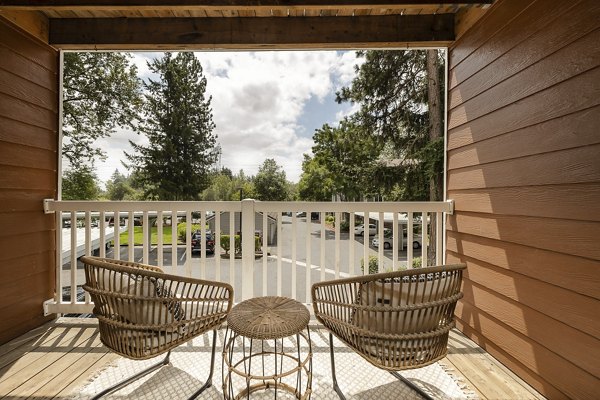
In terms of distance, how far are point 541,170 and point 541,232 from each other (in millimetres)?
357

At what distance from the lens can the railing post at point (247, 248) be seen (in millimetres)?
2254

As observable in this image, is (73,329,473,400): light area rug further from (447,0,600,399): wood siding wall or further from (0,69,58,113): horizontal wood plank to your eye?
(0,69,58,113): horizontal wood plank

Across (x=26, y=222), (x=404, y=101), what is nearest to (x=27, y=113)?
(x=26, y=222)

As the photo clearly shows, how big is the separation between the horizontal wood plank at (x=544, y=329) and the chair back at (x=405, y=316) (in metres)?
0.66

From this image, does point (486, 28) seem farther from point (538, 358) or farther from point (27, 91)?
point (27, 91)

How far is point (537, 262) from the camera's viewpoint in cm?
159

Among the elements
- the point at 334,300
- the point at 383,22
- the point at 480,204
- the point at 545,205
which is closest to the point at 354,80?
the point at 383,22

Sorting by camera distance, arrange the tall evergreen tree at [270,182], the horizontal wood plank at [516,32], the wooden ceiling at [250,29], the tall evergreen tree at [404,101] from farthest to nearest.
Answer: the tall evergreen tree at [270,182] < the tall evergreen tree at [404,101] < the wooden ceiling at [250,29] < the horizontal wood plank at [516,32]

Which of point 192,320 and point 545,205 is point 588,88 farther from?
point 192,320

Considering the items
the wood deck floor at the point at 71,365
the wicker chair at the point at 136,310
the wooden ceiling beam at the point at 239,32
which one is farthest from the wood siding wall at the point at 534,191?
the wicker chair at the point at 136,310

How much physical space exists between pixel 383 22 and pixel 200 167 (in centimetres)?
1633

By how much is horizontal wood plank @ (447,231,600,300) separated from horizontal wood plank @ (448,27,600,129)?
3.07 feet

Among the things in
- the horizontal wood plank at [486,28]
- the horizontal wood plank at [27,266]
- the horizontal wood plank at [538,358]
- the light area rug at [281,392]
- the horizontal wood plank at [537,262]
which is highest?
the horizontal wood plank at [486,28]

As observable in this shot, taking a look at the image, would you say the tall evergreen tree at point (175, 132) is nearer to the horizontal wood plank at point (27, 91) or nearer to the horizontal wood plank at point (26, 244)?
the horizontal wood plank at point (27, 91)
